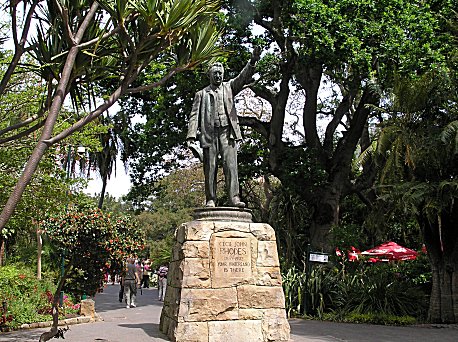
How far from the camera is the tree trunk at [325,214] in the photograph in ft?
62.5

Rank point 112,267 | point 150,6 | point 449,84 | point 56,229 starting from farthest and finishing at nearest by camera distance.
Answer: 1. point 449,84
2. point 56,229
3. point 112,267
4. point 150,6

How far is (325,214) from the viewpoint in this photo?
1916 cm

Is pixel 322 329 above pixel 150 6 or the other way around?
the other way around

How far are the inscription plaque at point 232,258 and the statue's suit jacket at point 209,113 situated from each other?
5.56 ft

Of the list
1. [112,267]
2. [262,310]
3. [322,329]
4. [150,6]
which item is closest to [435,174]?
[322,329]

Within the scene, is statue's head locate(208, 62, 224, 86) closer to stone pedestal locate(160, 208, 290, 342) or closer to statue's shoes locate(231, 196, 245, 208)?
statue's shoes locate(231, 196, 245, 208)

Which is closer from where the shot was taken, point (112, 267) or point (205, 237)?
point (205, 237)

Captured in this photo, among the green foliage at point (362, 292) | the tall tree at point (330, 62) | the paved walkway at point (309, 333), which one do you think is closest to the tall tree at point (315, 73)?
the tall tree at point (330, 62)

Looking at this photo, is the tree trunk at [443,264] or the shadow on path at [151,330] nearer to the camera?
the shadow on path at [151,330]

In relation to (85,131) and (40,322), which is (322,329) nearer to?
(40,322)

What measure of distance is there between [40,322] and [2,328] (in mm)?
1057

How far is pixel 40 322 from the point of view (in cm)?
1250

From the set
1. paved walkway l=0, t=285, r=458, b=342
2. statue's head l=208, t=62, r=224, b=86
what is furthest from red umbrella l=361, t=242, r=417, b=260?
statue's head l=208, t=62, r=224, b=86

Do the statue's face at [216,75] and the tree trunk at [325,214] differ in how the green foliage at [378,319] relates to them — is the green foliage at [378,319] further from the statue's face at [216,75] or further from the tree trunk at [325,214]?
the statue's face at [216,75]
